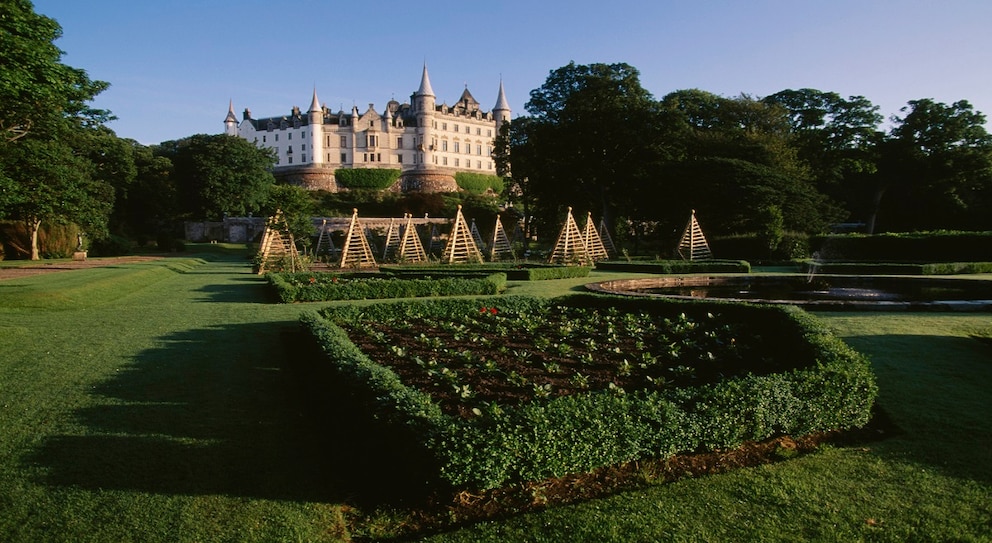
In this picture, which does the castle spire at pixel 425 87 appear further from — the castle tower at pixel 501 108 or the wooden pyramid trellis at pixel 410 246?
the wooden pyramid trellis at pixel 410 246

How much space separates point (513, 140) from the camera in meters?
42.3

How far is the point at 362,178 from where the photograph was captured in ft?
270

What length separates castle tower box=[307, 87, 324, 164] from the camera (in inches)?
3433

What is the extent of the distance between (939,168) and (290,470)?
5130 cm

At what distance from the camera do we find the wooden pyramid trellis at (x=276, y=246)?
2325 centimetres

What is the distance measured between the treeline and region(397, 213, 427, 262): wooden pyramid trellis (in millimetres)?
11680

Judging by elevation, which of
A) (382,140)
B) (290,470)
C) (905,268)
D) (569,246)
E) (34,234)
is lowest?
(290,470)

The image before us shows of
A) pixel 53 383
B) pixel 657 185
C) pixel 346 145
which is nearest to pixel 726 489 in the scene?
pixel 53 383

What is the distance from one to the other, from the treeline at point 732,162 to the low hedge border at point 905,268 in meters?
8.17

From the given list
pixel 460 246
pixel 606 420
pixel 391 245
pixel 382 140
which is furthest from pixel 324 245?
pixel 382 140

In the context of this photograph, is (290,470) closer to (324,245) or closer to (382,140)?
(324,245)

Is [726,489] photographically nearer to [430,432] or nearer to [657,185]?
[430,432]

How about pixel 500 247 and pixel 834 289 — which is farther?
pixel 500 247

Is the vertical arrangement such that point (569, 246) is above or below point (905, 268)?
above
